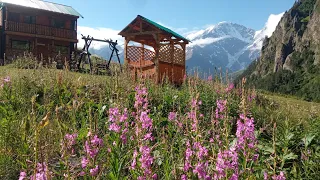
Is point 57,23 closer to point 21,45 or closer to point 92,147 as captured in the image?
point 21,45

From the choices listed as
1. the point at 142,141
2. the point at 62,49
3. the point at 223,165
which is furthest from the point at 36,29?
the point at 223,165

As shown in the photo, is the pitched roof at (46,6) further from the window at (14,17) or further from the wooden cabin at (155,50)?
the wooden cabin at (155,50)

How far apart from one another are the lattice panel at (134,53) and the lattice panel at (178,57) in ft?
6.62

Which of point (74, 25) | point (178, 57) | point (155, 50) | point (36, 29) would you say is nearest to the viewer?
point (155, 50)

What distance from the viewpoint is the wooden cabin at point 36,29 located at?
103 ft

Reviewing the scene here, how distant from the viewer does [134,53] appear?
61.5 feet

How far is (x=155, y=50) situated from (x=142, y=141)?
14.3 meters

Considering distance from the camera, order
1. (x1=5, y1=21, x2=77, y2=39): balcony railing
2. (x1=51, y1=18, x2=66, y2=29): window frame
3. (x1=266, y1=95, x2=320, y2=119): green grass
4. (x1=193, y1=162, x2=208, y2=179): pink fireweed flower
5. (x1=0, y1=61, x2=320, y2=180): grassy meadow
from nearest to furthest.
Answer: (x1=193, y1=162, x2=208, y2=179): pink fireweed flower
(x1=0, y1=61, x2=320, y2=180): grassy meadow
(x1=266, y1=95, x2=320, y2=119): green grass
(x1=5, y1=21, x2=77, y2=39): balcony railing
(x1=51, y1=18, x2=66, y2=29): window frame

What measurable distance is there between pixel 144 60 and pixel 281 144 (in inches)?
540

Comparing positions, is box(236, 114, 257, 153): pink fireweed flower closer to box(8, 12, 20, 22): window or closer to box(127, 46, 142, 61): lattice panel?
box(127, 46, 142, 61): lattice panel

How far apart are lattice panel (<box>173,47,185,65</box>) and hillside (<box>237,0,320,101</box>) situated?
312 ft

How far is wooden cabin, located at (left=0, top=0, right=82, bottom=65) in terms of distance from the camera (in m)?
31.5

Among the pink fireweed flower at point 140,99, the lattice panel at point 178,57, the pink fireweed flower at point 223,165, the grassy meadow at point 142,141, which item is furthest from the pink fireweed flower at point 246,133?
the lattice panel at point 178,57

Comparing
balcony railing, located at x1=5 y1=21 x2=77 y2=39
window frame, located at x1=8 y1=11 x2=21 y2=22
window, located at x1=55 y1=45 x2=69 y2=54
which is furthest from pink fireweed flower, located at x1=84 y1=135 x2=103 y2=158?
window frame, located at x1=8 y1=11 x2=21 y2=22
